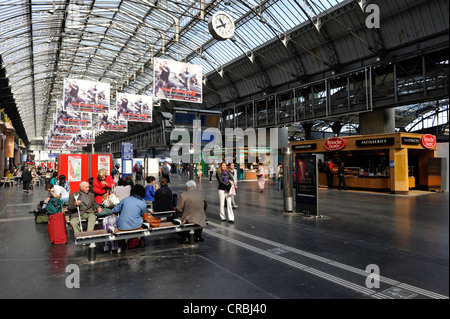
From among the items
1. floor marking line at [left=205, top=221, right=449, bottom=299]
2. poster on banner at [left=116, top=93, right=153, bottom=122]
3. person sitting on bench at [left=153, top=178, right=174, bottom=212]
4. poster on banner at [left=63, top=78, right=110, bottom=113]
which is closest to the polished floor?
floor marking line at [left=205, top=221, right=449, bottom=299]

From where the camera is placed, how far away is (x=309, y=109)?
23.5m

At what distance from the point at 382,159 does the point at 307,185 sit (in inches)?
386

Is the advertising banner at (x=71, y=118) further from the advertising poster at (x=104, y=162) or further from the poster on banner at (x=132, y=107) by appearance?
the advertising poster at (x=104, y=162)

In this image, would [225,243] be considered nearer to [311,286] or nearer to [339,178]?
[311,286]

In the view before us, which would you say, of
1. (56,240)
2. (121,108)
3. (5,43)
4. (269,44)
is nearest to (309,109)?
(269,44)

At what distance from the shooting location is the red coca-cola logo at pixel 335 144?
58.6 feet

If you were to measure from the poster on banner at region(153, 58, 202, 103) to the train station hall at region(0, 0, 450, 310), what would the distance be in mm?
69

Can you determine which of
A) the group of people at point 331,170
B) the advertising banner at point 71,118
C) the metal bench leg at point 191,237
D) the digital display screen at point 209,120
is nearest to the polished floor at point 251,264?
the metal bench leg at point 191,237

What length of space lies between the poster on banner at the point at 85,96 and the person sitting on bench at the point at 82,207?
14.9 meters

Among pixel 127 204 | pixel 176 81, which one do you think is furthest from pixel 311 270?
pixel 176 81

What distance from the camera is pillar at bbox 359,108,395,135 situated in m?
19.2

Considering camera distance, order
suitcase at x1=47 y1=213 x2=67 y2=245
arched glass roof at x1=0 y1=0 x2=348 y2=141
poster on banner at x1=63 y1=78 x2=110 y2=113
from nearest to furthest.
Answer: suitcase at x1=47 y1=213 x2=67 y2=245 → poster on banner at x1=63 y1=78 x2=110 y2=113 → arched glass roof at x1=0 y1=0 x2=348 y2=141

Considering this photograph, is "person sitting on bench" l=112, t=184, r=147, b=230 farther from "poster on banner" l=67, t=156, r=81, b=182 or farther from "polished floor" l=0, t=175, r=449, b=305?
"poster on banner" l=67, t=156, r=81, b=182

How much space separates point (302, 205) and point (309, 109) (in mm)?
15434
